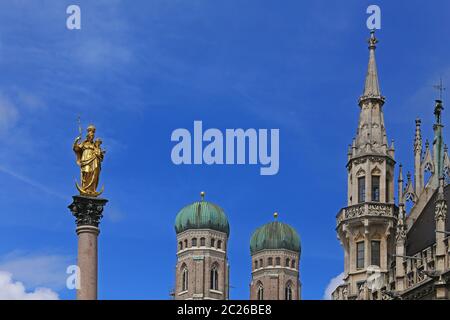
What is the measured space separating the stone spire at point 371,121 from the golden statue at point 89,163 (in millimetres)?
28267

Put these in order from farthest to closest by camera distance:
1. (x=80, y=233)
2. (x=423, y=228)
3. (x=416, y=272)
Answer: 1. (x=423, y=228)
2. (x=416, y=272)
3. (x=80, y=233)

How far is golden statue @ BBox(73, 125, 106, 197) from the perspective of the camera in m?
61.9

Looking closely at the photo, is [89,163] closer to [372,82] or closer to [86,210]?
[86,210]

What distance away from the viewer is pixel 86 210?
61.6 meters

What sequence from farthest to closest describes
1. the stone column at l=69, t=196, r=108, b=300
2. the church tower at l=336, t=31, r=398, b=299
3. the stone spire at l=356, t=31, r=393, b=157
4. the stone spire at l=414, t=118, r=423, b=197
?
1. the stone spire at l=414, t=118, r=423, b=197
2. the stone spire at l=356, t=31, r=393, b=157
3. the church tower at l=336, t=31, r=398, b=299
4. the stone column at l=69, t=196, r=108, b=300

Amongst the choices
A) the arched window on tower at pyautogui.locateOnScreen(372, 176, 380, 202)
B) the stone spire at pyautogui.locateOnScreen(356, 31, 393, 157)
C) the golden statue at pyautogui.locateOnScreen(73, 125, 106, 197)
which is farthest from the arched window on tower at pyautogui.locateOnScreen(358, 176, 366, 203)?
the golden statue at pyautogui.locateOnScreen(73, 125, 106, 197)

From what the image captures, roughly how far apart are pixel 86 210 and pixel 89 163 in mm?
2232

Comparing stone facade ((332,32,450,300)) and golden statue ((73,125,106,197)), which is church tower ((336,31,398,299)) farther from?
golden statue ((73,125,106,197))

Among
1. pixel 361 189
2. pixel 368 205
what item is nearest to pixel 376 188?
pixel 361 189
